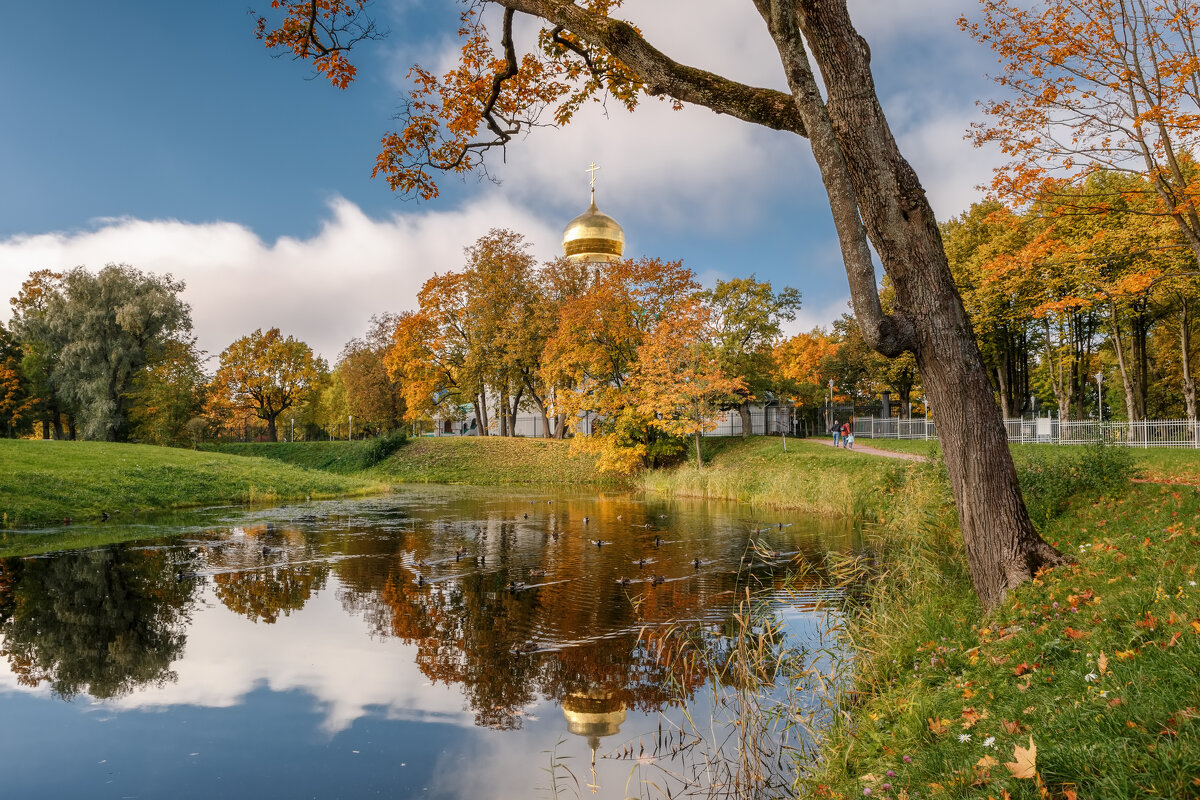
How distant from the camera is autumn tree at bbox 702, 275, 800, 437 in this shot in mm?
35500

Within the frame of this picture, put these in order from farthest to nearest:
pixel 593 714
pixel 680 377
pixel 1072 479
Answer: pixel 680 377, pixel 1072 479, pixel 593 714

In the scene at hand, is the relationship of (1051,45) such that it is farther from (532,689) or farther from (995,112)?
(532,689)

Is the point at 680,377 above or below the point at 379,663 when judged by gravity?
above

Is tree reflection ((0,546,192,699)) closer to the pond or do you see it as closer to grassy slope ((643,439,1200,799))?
the pond

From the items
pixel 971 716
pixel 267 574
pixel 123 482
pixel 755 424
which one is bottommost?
pixel 267 574

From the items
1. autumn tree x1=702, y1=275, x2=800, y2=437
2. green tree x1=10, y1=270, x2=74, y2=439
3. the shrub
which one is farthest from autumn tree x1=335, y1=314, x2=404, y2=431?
the shrub

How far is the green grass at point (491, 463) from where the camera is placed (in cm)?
3603

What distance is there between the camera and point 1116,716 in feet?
10.1

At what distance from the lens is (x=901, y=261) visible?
5871 mm

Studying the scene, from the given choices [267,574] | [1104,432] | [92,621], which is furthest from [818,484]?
[92,621]

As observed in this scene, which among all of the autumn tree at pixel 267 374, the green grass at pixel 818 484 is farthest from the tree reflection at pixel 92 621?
the autumn tree at pixel 267 374

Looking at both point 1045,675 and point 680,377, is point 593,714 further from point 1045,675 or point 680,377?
point 680,377

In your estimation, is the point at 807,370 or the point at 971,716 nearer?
the point at 971,716

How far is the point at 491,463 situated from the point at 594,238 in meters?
13.9
